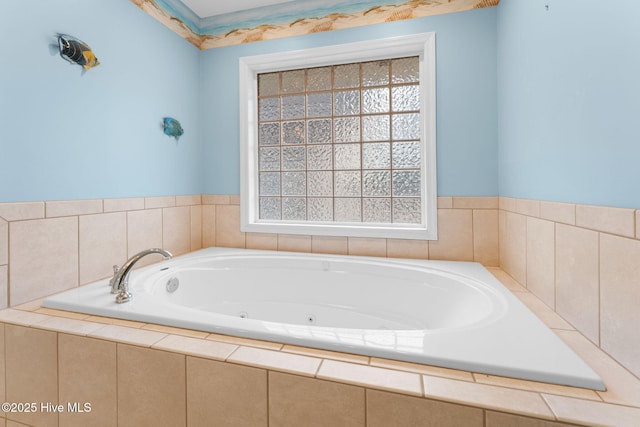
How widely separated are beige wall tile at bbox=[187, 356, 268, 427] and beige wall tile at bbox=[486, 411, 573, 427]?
1.74 feet

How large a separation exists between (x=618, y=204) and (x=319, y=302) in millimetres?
1492

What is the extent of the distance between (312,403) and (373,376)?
169mm

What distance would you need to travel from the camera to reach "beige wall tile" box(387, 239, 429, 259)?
6.37 feet

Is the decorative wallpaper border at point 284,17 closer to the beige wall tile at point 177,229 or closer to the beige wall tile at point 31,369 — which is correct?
the beige wall tile at point 177,229

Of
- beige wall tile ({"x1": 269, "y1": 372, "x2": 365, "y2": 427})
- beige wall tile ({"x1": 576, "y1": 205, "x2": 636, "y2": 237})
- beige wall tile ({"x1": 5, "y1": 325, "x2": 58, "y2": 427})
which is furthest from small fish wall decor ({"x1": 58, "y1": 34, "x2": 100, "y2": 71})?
beige wall tile ({"x1": 576, "y1": 205, "x2": 636, "y2": 237})

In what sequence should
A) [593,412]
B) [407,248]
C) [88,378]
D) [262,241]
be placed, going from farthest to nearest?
[262,241] → [407,248] → [88,378] → [593,412]

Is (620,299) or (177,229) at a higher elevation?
(177,229)

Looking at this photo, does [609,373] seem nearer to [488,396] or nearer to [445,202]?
[488,396]

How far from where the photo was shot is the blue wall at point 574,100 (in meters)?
0.78

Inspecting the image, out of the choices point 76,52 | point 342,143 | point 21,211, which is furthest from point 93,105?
point 342,143

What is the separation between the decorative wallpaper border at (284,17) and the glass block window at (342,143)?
0.26 meters

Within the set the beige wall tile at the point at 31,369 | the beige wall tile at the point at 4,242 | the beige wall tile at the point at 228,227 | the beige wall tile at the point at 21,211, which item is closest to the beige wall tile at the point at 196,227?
the beige wall tile at the point at 228,227

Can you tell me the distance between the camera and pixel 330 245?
2.11m

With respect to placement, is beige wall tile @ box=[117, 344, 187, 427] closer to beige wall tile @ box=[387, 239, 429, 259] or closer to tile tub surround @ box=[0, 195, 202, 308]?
tile tub surround @ box=[0, 195, 202, 308]
